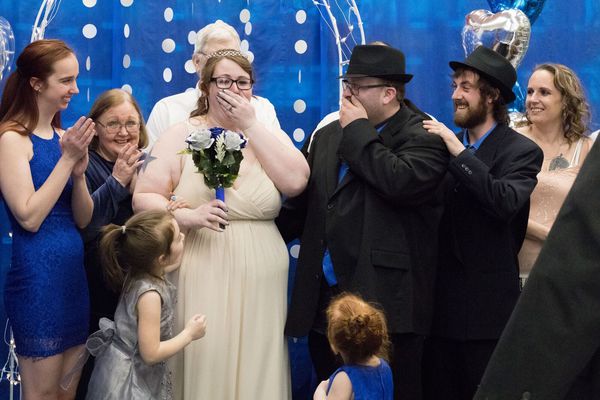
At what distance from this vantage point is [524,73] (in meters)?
5.21

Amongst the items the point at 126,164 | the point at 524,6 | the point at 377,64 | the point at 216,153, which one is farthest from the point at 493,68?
the point at 126,164

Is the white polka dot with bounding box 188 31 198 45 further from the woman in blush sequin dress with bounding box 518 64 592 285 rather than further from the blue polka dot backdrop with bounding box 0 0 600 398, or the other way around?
the woman in blush sequin dress with bounding box 518 64 592 285

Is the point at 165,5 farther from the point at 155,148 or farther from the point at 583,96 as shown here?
the point at 583,96

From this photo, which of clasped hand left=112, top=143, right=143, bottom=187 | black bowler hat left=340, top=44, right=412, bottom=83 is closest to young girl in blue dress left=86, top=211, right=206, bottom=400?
clasped hand left=112, top=143, right=143, bottom=187

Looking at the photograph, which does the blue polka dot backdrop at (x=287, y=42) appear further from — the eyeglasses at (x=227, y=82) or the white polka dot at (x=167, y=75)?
the eyeglasses at (x=227, y=82)

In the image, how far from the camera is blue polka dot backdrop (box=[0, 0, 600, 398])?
502 centimetres

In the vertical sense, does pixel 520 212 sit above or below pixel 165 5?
below

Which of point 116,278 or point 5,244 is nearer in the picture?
point 116,278

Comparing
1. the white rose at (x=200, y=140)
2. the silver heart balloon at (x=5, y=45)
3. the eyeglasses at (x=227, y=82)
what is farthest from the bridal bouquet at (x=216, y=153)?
the silver heart balloon at (x=5, y=45)

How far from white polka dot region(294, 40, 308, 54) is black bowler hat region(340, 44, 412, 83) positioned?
1.20m

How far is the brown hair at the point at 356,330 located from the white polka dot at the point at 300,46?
84.6 inches

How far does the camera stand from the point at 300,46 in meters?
5.12

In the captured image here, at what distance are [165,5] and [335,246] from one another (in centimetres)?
198

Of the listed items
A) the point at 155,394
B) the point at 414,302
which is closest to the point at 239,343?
the point at 155,394
